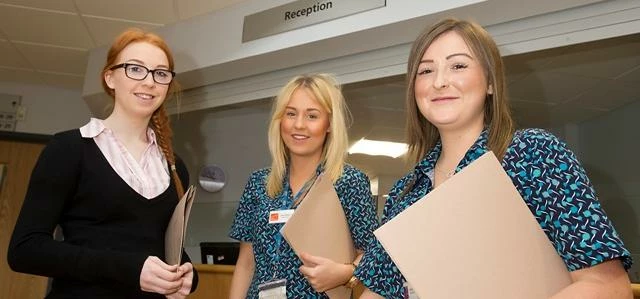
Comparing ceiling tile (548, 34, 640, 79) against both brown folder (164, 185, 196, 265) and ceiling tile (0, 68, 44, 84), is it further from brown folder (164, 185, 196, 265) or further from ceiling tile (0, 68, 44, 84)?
ceiling tile (0, 68, 44, 84)

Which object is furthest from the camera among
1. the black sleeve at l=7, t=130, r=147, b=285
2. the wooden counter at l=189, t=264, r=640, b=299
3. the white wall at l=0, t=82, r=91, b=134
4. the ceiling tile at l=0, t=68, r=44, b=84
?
the white wall at l=0, t=82, r=91, b=134

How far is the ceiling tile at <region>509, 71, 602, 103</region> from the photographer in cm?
390

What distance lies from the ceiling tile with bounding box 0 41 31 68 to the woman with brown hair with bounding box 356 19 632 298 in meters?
4.12

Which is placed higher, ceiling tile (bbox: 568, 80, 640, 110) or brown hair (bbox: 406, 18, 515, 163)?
ceiling tile (bbox: 568, 80, 640, 110)

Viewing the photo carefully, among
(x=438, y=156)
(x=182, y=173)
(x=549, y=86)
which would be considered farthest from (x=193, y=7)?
(x=549, y=86)

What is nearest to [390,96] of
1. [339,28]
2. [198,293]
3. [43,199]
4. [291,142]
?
[339,28]

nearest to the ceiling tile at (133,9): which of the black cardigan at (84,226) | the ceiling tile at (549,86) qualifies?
the black cardigan at (84,226)

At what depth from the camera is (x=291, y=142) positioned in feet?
5.45

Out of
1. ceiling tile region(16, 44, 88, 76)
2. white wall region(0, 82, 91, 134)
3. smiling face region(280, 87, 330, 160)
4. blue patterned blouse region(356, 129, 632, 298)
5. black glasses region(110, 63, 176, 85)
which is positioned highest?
ceiling tile region(16, 44, 88, 76)

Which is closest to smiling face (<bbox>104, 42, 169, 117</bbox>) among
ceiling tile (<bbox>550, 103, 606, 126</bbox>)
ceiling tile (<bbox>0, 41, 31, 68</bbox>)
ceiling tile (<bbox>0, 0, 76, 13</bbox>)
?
ceiling tile (<bbox>0, 0, 76, 13</bbox>)

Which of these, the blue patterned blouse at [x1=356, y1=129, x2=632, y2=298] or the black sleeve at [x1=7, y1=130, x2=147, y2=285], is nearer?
the blue patterned blouse at [x1=356, y1=129, x2=632, y2=298]

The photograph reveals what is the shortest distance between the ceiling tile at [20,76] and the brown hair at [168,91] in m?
3.83

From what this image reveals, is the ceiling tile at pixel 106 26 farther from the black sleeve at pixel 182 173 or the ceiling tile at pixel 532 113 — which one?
the ceiling tile at pixel 532 113

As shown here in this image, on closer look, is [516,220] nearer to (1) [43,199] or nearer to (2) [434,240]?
(2) [434,240]
